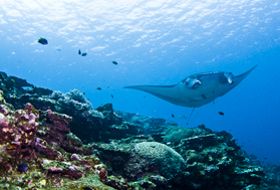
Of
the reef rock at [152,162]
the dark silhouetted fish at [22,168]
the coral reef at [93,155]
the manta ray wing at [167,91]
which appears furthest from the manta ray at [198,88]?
the dark silhouetted fish at [22,168]

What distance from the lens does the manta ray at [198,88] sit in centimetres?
1300

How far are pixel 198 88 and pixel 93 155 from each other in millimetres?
7951

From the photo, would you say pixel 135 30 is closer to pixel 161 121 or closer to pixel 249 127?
pixel 161 121

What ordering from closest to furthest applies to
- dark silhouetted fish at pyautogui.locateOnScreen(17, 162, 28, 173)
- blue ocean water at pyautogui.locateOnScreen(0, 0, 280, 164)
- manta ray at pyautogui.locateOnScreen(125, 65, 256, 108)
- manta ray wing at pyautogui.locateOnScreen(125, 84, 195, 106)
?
dark silhouetted fish at pyautogui.locateOnScreen(17, 162, 28, 173) < manta ray at pyautogui.locateOnScreen(125, 65, 256, 108) < manta ray wing at pyautogui.locateOnScreen(125, 84, 195, 106) < blue ocean water at pyautogui.locateOnScreen(0, 0, 280, 164)

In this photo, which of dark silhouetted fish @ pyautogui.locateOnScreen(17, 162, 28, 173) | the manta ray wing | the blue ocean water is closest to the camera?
dark silhouetted fish @ pyautogui.locateOnScreen(17, 162, 28, 173)

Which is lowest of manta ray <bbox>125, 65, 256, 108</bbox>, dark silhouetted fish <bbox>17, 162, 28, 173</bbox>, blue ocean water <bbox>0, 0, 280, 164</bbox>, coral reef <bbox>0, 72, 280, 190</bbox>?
dark silhouetted fish <bbox>17, 162, 28, 173</bbox>

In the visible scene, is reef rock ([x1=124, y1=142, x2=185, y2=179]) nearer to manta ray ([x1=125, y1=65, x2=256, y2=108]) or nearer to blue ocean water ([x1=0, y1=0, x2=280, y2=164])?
manta ray ([x1=125, y1=65, x2=256, y2=108])

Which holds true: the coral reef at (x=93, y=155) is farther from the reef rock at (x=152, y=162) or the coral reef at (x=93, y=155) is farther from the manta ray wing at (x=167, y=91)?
the manta ray wing at (x=167, y=91)

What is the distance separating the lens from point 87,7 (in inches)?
1187

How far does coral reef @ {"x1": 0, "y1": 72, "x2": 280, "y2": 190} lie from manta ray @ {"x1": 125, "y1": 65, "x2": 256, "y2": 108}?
1.88 metres

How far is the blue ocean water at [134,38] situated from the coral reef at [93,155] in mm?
8987

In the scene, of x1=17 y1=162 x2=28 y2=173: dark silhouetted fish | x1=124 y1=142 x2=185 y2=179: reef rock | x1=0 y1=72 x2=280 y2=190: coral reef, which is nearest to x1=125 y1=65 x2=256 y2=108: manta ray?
x1=0 y1=72 x2=280 y2=190: coral reef

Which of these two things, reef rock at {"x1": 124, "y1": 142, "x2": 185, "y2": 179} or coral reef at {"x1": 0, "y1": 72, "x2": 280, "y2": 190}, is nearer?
coral reef at {"x1": 0, "y1": 72, "x2": 280, "y2": 190}

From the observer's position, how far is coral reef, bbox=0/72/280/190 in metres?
4.27
